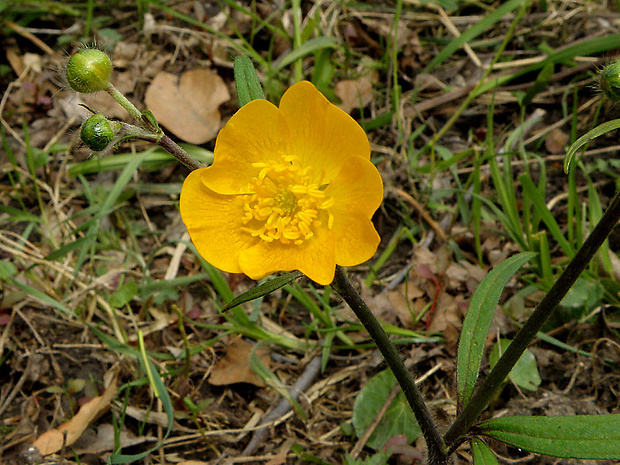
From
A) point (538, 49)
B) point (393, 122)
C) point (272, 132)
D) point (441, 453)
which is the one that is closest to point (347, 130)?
point (272, 132)

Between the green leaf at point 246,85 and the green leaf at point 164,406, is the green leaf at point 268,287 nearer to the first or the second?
the green leaf at point 246,85

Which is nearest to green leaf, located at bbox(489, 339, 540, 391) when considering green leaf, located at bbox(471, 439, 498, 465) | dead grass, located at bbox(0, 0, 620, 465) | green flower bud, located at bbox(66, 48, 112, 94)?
dead grass, located at bbox(0, 0, 620, 465)

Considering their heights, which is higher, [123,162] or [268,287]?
[268,287]

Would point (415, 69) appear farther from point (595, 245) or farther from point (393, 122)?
point (595, 245)

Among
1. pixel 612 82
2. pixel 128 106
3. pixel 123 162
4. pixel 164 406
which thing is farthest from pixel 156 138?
pixel 123 162

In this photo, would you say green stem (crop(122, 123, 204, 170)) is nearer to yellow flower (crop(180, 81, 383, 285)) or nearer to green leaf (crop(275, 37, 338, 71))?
yellow flower (crop(180, 81, 383, 285))

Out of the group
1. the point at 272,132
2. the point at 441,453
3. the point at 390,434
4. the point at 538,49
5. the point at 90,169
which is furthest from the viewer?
the point at 538,49

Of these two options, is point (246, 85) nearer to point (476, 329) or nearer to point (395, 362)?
point (395, 362)

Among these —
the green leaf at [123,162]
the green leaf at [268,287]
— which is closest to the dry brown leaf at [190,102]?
the green leaf at [123,162]
